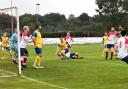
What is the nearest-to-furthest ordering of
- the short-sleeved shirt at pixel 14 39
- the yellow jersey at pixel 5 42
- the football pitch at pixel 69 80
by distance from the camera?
the football pitch at pixel 69 80 < the short-sleeved shirt at pixel 14 39 < the yellow jersey at pixel 5 42

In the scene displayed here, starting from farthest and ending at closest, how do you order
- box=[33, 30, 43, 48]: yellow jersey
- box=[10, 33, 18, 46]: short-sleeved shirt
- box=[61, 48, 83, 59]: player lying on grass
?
box=[61, 48, 83, 59]: player lying on grass
box=[10, 33, 18, 46]: short-sleeved shirt
box=[33, 30, 43, 48]: yellow jersey

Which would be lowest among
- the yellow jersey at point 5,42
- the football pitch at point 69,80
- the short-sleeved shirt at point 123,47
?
the football pitch at point 69,80

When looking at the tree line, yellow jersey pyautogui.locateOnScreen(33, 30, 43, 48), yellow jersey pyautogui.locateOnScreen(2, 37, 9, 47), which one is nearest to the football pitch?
yellow jersey pyautogui.locateOnScreen(33, 30, 43, 48)

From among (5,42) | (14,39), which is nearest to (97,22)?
(5,42)

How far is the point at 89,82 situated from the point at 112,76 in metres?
2.29

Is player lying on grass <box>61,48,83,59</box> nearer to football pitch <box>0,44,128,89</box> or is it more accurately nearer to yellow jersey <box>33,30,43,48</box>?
yellow jersey <box>33,30,43,48</box>

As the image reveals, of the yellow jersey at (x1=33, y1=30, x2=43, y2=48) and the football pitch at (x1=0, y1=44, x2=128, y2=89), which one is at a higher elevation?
the yellow jersey at (x1=33, y1=30, x2=43, y2=48)

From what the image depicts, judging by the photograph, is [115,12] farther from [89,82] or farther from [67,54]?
[89,82]

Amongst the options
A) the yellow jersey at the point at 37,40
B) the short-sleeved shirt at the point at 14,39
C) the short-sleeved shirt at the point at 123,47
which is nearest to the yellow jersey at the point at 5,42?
the short-sleeved shirt at the point at 14,39

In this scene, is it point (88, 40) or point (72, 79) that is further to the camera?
point (88, 40)

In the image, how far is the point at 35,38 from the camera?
24.2 m

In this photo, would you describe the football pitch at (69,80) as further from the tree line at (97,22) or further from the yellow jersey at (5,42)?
the tree line at (97,22)

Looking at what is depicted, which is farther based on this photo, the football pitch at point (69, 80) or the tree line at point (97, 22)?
the tree line at point (97, 22)

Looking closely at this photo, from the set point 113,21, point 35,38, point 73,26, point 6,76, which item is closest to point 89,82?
point 6,76
